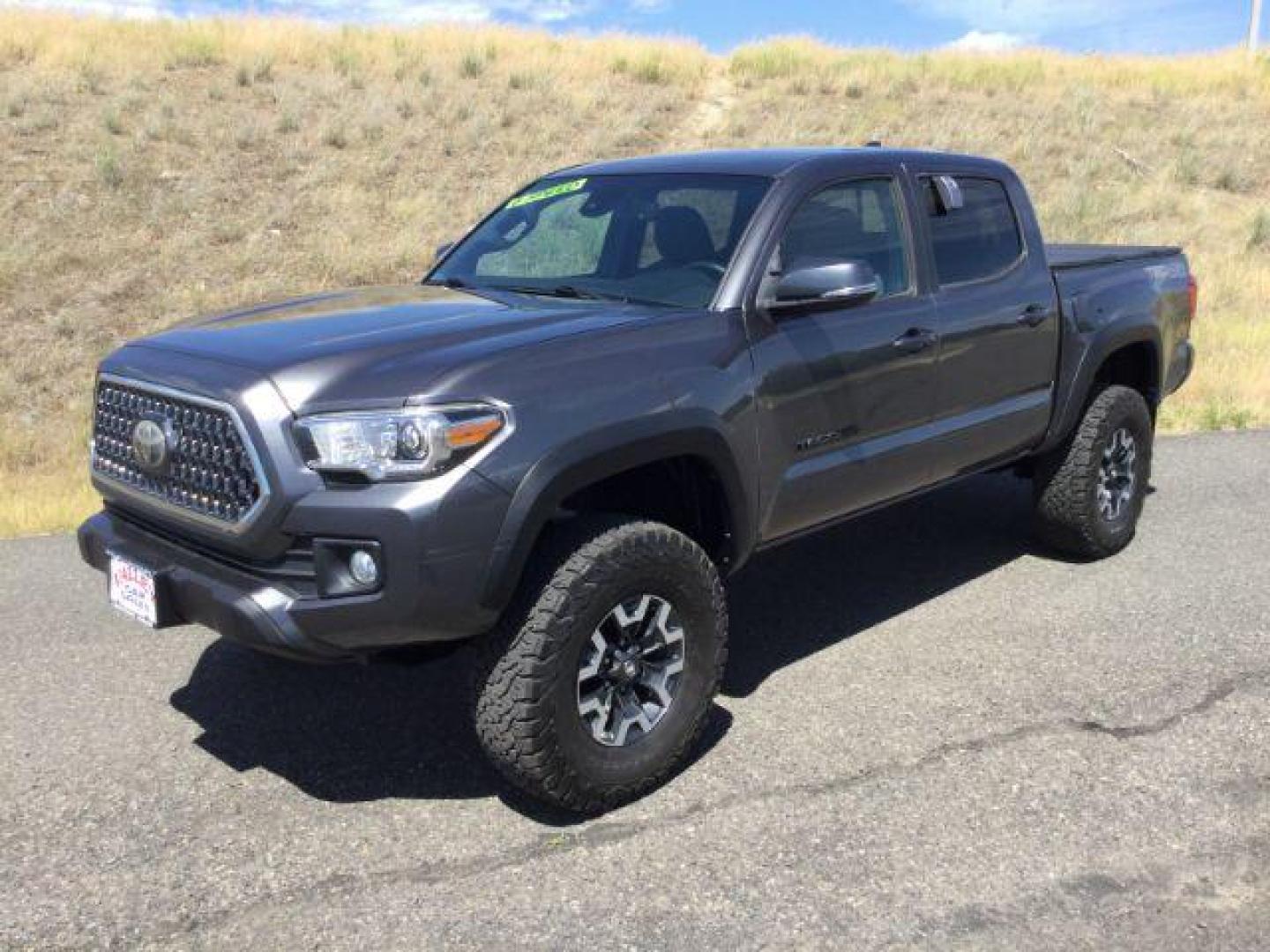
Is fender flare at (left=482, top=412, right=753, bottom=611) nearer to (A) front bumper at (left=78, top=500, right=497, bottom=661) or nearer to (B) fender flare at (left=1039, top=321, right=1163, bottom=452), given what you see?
(A) front bumper at (left=78, top=500, right=497, bottom=661)

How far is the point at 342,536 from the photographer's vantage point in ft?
9.89

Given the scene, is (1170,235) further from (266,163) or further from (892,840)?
(892,840)

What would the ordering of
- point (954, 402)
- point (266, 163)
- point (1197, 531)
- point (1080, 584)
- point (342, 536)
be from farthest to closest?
1. point (266, 163)
2. point (1197, 531)
3. point (1080, 584)
4. point (954, 402)
5. point (342, 536)

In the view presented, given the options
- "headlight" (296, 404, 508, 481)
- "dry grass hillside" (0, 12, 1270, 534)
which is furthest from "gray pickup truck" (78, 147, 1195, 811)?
"dry grass hillside" (0, 12, 1270, 534)

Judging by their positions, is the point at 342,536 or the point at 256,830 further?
the point at 256,830

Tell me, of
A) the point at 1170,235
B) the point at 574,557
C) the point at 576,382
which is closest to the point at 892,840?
the point at 574,557

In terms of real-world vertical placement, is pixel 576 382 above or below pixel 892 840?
above

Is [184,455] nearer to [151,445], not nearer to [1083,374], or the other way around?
[151,445]

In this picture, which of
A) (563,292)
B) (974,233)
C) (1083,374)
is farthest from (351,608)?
(1083,374)

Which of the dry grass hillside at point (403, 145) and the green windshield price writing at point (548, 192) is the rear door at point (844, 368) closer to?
the green windshield price writing at point (548, 192)

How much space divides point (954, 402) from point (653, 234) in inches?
54.3

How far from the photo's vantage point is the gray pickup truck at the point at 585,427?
10.0 ft

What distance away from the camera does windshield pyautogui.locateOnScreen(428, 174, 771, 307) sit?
4074 millimetres

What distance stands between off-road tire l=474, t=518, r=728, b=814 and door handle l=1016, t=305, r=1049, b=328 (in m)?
2.22
